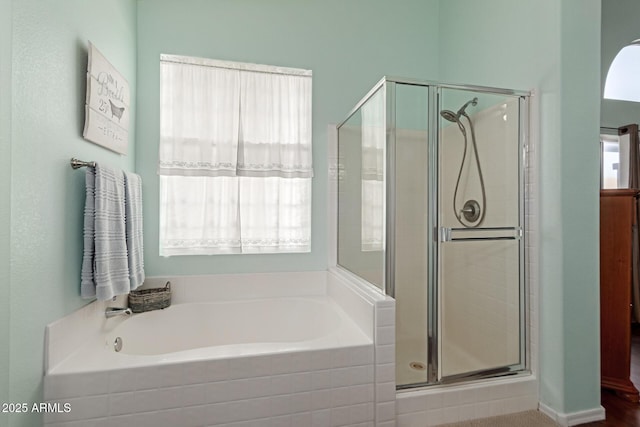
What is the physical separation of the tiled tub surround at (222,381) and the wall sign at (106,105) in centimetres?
90

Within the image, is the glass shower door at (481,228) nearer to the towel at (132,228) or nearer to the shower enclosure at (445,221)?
the shower enclosure at (445,221)

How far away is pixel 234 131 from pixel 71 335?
151 centimetres

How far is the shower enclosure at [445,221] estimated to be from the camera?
1.73 meters

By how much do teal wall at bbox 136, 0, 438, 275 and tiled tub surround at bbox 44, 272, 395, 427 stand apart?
85cm

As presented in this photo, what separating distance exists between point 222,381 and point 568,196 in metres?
1.97

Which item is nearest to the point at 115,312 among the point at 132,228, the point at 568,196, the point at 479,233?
the point at 132,228

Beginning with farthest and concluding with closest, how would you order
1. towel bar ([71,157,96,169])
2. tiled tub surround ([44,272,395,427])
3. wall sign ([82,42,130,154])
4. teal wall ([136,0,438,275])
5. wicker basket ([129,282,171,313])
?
1. teal wall ([136,0,438,275])
2. wicker basket ([129,282,171,313])
3. wall sign ([82,42,130,154])
4. towel bar ([71,157,96,169])
5. tiled tub surround ([44,272,395,427])

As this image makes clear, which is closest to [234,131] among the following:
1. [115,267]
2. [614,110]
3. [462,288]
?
[115,267]

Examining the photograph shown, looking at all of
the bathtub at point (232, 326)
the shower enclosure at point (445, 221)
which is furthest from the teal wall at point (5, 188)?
the shower enclosure at point (445, 221)

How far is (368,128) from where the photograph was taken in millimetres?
1925

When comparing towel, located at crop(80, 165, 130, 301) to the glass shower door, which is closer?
towel, located at crop(80, 165, 130, 301)

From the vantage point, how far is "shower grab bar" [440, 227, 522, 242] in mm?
1781

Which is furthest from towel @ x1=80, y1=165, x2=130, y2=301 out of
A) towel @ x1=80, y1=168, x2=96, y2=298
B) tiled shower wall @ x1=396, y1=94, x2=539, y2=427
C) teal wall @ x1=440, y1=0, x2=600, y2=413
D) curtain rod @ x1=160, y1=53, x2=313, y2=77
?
teal wall @ x1=440, y1=0, x2=600, y2=413

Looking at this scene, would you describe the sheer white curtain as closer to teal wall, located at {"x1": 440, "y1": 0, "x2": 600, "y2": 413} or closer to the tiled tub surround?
the tiled tub surround
